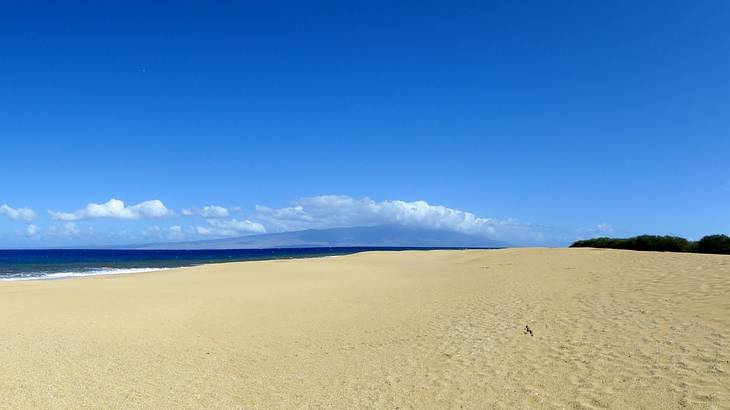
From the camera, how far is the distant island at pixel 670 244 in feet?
97.9

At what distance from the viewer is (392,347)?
10.4 metres

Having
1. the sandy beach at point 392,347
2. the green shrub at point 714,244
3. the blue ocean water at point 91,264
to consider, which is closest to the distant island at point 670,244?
the green shrub at point 714,244

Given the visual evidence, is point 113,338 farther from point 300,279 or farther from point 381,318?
point 300,279

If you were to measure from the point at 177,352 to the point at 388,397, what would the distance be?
17.6ft

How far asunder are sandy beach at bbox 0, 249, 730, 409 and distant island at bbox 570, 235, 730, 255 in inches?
513

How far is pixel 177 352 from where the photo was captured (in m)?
10.3

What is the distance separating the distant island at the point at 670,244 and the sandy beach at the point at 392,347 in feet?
42.7

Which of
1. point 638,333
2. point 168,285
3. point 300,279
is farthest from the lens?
point 300,279

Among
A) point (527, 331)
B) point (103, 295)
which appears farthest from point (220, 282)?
point (527, 331)

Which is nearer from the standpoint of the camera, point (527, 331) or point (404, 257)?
point (527, 331)

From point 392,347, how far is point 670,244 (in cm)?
3153

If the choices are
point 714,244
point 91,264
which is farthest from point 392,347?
point 91,264

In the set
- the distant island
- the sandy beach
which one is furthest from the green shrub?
the sandy beach

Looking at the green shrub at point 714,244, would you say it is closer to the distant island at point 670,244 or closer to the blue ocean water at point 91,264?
the distant island at point 670,244
